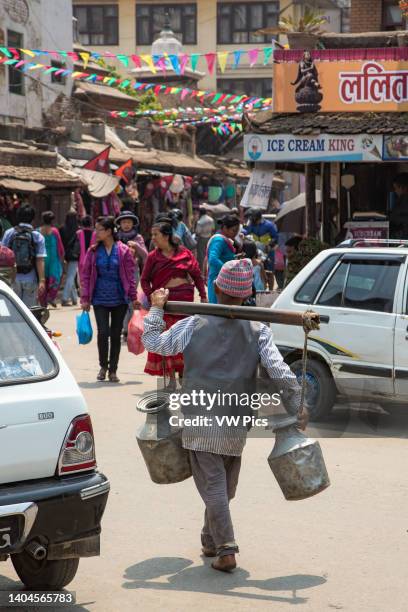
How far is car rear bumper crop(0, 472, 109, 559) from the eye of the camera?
4777 millimetres

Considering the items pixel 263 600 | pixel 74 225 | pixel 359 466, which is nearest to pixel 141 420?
pixel 359 466

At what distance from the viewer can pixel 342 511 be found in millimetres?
6992

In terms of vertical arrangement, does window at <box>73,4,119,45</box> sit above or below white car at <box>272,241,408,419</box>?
above

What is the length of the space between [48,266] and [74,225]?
5393 mm

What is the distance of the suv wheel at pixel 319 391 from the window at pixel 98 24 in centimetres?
5852

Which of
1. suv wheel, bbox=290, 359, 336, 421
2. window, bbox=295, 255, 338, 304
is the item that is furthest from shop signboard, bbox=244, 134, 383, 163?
suv wheel, bbox=290, 359, 336, 421

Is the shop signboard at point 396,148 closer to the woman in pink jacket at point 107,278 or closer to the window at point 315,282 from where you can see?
the woman in pink jacket at point 107,278

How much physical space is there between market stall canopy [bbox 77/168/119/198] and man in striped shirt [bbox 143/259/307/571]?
22.1 m

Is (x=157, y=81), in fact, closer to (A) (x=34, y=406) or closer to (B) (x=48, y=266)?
(B) (x=48, y=266)

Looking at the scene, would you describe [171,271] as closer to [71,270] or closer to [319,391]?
[319,391]

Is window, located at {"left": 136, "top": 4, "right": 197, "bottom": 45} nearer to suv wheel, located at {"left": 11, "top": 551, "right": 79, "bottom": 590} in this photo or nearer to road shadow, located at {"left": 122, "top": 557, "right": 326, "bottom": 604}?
road shadow, located at {"left": 122, "top": 557, "right": 326, "bottom": 604}

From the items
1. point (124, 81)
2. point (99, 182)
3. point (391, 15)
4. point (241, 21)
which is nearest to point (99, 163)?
point (99, 182)

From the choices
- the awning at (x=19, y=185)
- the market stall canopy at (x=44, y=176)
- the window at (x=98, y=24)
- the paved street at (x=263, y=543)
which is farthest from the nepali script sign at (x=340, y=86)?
the window at (x=98, y=24)

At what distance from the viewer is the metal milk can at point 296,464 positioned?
5.80 meters
